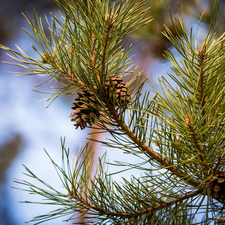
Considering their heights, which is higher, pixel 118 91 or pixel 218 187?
pixel 118 91

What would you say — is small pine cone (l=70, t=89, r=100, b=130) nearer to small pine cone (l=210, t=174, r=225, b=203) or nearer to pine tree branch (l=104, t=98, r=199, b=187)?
pine tree branch (l=104, t=98, r=199, b=187)

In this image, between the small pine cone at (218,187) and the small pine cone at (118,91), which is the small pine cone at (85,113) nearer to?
the small pine cone at (118,91)

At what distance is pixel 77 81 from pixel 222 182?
167 mm

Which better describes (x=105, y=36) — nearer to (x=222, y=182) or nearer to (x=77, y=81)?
(x=77, y=81)

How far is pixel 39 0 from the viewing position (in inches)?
39.6

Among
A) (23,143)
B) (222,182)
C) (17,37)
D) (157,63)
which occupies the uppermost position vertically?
(17,37)

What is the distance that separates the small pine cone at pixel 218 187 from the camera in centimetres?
20

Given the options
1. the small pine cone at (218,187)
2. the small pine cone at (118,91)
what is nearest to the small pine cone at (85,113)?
the small pine cone at (118,91)

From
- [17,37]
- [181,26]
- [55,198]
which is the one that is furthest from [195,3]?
[17,37]

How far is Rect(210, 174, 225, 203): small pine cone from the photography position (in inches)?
7.8

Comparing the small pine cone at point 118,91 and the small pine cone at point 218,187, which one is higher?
the small pine cone at point 118,91

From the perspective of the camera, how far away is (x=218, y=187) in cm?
20

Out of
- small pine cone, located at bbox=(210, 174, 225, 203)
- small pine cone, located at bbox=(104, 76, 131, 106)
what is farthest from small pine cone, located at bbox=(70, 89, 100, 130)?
small pine cone, located at bbox=(210, 174, 225, 203)

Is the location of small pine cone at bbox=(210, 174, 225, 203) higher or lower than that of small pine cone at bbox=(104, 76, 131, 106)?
lower
